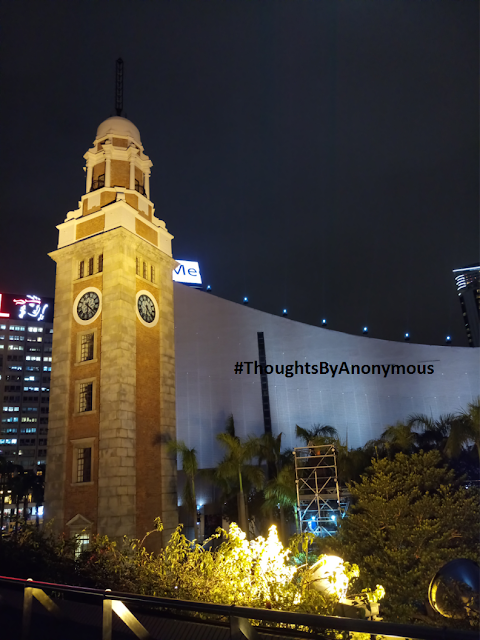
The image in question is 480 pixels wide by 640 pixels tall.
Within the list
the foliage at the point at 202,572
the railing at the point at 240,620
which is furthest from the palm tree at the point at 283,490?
the railing at the point at 240,620

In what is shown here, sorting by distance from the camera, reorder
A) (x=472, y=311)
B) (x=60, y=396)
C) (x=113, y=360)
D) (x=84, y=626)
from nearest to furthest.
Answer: (x=84, y=626) → (x=113, y=360) → (x=60, y=396) → (x=472, y=311)

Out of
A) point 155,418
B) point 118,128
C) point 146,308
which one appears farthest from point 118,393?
point 118,128

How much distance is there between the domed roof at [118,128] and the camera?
21.2m

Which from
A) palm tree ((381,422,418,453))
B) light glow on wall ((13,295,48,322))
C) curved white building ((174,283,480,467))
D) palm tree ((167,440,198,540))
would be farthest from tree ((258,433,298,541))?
light glow on wall ((13,295,48,322))

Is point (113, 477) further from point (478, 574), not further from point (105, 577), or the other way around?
point (478, 574)

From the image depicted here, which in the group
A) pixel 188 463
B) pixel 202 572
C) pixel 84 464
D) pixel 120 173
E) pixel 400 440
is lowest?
pixel 202 572

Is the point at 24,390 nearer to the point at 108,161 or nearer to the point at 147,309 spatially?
the point at 108,161

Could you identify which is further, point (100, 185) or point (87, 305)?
point (100, 185)

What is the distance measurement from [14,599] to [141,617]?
1713mm

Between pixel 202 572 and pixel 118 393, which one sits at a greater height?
pixel 118 393

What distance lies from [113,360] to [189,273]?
91.2ft

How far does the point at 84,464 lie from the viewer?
17141 millimetres

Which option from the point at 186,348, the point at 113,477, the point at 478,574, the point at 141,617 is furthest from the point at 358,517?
the point at 186,348

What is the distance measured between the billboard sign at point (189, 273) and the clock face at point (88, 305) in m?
24.9
